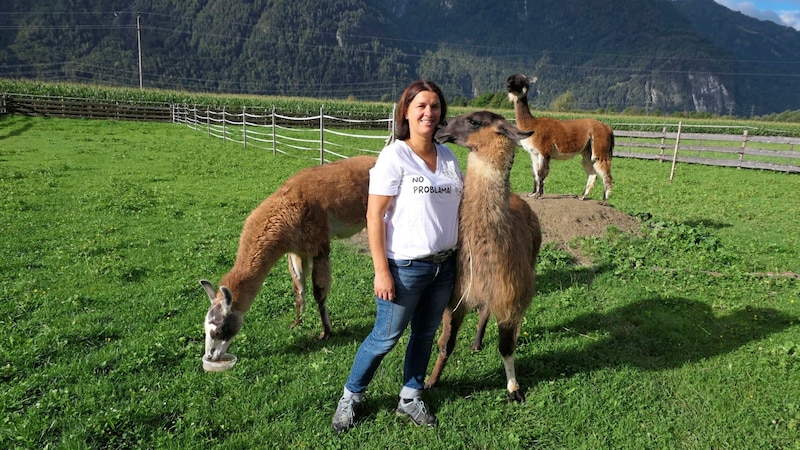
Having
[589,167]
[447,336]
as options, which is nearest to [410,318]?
[447,336]

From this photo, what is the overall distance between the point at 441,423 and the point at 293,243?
6.72 feet

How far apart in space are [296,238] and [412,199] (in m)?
1.97

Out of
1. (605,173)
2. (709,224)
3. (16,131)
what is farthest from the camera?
(16,131)

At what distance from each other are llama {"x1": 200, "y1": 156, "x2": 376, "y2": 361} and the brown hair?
184cm

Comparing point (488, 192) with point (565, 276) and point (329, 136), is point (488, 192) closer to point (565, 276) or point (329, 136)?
point (565, 276)

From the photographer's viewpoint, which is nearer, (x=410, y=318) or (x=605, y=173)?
(x=410, y=318)

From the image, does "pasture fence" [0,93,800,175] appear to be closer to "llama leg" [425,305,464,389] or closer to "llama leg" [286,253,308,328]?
"llama leg" [286,253,308,328]

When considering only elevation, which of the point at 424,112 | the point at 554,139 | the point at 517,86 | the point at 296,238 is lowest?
the point at 296,238

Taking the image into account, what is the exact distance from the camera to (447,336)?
3539 millimetres

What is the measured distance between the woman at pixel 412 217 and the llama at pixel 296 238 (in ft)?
4.52

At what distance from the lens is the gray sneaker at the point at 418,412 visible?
321cm

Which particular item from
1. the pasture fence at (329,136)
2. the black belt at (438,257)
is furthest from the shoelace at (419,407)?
the pasture fence at (329,136)

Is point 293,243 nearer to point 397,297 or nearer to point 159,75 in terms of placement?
point 397,297

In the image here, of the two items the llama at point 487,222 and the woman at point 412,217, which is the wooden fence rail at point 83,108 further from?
the woman at point 412,217
